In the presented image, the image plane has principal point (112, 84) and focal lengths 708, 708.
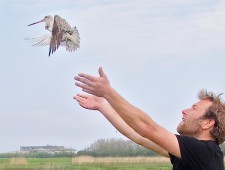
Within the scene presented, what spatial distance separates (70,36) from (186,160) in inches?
62.7

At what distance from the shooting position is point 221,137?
5.51 m

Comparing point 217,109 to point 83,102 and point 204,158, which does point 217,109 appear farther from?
point 83,102

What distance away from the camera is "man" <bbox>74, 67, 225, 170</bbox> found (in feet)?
16.4

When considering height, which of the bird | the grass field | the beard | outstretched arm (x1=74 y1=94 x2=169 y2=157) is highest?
the grass field

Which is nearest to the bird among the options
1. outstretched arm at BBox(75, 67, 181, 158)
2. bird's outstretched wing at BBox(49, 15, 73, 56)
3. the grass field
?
bird's outstretched wing at BBox(49, 15, 73, 56)

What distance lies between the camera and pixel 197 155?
16.9 feet

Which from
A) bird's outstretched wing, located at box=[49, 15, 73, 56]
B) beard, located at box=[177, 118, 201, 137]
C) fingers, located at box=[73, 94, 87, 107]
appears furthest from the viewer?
bird's outstretched wing, located at box=[49, 15, 73, 56]

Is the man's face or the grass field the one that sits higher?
the grass field

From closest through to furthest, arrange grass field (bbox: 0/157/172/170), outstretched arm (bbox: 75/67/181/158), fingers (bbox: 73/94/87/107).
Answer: outstretched arm (bbox: 75/67/181/158) → fingers (bbox: 73/94/87/107) → grass field (bbox: 0/157/172/170)

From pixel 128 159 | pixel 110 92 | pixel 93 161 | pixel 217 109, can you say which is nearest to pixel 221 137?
pixel 217 109

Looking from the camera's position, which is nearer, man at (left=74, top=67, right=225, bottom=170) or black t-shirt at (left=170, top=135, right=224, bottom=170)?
man at (left=74, top=67, right=225, bottom=170)

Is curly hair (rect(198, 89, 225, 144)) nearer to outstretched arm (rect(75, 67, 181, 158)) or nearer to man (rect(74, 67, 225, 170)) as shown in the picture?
man (rect(74, 67, 225, 170))

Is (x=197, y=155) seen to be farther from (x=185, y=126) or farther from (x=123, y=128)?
(x=123, y=128)

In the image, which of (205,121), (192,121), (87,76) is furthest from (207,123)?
(87,76)
